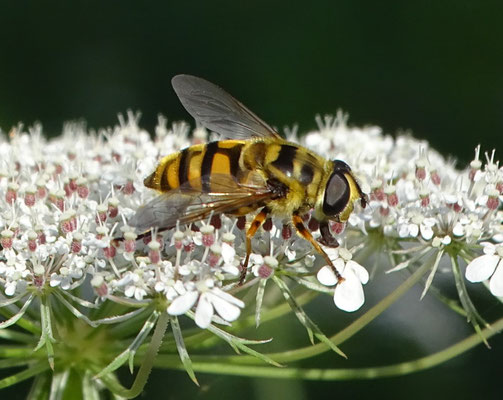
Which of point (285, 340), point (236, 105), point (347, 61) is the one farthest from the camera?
point (347, 61)

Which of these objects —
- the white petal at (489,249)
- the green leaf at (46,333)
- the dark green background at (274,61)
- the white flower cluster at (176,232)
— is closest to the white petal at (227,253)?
the white flower cluster at (176,232)

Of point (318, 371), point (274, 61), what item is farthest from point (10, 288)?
point (274, 61)

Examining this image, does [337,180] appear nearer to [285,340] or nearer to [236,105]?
[236,105]

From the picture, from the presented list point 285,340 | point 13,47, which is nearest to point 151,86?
point 13,47

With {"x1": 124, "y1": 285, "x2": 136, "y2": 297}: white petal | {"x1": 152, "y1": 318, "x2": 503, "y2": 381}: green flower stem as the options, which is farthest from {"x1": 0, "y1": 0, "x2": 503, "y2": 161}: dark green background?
{"x1": 124, "y1": 285, "x2": 136, "y2": 297}: white petal

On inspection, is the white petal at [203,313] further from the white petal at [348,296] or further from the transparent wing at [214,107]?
the transparent wing at [214,107]

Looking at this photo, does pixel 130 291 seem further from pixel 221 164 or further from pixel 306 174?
pixel 306 174
